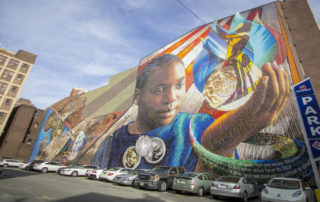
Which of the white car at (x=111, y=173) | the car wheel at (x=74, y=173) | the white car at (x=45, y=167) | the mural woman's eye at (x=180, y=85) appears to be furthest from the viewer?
the mural woman's eye at (x=180, y=85)

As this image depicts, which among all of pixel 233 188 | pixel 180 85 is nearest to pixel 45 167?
pixel 180 85

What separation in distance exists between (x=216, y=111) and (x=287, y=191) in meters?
11.0

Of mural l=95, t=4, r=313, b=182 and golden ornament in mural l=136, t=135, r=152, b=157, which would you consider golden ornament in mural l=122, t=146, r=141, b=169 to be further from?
golden ornament in mural l=136, t=135, r=152, b=157

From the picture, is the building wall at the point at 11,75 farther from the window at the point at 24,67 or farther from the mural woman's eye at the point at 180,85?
the mural woman's eye at the point at 180,85

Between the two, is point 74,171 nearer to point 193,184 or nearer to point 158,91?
point 158,91

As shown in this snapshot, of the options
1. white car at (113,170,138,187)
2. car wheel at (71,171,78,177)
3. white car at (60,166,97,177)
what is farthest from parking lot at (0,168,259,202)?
car wheel at (71,171,78,177)

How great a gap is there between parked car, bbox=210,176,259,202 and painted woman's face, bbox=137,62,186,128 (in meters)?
12.9

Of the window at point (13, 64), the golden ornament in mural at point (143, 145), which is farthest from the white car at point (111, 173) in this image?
the window at point (13, 64)

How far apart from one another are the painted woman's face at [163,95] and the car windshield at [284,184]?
1421 cm

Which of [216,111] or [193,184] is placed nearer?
[193,184]

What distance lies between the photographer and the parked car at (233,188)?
1027 cm

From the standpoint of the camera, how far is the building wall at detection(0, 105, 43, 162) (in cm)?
4431

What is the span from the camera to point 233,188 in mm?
10375

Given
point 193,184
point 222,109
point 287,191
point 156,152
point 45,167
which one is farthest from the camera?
point 45,167
